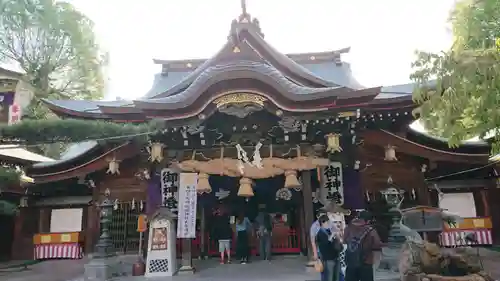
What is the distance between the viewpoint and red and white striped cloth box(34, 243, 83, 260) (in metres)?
15.0

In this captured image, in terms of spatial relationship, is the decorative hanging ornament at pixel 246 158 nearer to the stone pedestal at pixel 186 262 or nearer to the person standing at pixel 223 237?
the person standing at pixel 223 237

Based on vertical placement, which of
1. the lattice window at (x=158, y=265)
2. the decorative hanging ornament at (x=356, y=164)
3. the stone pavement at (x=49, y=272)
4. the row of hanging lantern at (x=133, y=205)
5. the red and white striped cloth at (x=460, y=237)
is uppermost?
the decorative hanging ornament at (x=356, y=164)

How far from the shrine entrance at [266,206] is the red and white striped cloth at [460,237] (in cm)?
533

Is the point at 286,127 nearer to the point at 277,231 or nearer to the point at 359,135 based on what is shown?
the point at 359,135

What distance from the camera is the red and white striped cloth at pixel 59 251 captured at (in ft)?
49.3

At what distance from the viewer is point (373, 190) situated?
12281 millimetres

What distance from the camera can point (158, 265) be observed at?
10148mm

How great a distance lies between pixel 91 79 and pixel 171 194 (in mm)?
16858

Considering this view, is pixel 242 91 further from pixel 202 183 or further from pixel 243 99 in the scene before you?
pixel 202 183

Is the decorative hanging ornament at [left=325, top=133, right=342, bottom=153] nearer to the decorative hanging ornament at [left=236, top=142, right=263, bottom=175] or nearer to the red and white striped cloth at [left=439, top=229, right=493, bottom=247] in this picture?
the decorative hanging ornament at [left=236, top=142, right=263, bottom=175]

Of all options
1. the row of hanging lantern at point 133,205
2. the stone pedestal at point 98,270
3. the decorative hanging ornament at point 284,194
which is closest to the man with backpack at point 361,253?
the stone pedestal at point 98,270

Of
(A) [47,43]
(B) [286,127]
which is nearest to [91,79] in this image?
(A) [47,43]

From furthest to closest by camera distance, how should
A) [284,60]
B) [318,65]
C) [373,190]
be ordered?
[318,65] < [284,60] < [373,190]

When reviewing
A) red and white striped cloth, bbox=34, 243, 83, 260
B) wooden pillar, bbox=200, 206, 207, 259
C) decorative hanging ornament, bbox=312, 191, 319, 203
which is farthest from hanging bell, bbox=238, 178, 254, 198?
red and white striped cloth, bbox=34, 243, 83, 260
